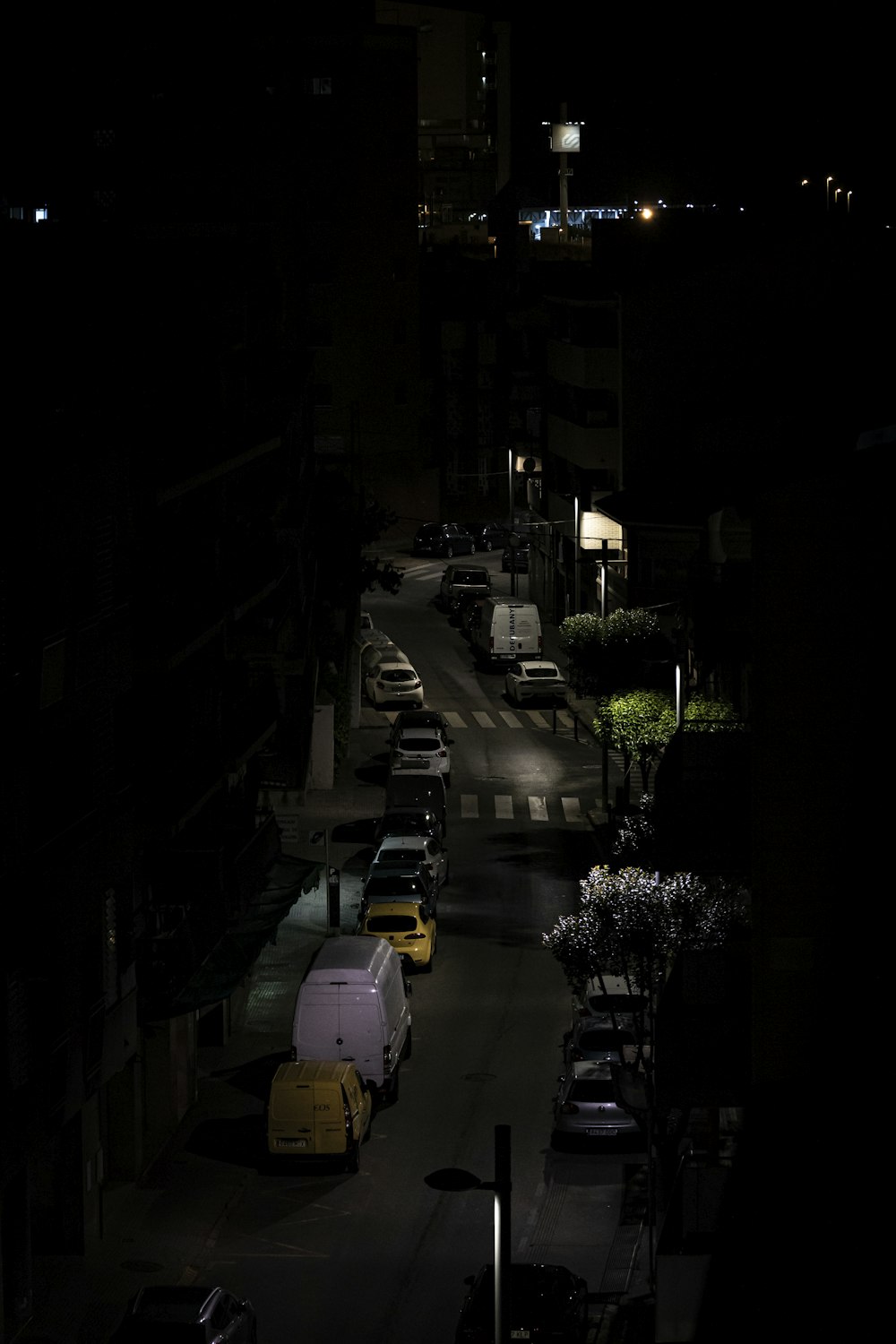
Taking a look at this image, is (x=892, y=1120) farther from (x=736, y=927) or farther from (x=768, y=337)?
(x=768, y=337)

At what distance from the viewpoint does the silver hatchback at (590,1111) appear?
108ft

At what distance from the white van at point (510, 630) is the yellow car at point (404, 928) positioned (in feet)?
104

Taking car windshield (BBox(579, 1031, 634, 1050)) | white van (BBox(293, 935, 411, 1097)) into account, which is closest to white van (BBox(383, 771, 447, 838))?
car windshield (BBox(579, 1031, 634, 1050))

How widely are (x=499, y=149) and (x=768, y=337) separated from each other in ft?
340

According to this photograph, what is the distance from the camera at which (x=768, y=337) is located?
4009 centimetres

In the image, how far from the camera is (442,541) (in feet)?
338

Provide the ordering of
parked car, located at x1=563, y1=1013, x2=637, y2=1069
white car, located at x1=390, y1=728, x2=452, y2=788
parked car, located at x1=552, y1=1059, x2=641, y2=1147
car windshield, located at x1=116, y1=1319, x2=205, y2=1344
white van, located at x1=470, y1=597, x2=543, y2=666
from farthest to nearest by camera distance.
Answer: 1. white van, located at x1=470, y1=597, x2=543, y2=666
2. white car, located at x1=390, y1=728, x2=452, y2=788
3. parked car, located at x1=563, y1=1013, x2=637, y2=1069
4. parked car, located at x1=552, y1=1059, x2=641, y2=1147
5. car windshield, located at x1=116, y1=1319, x2=205, y2=1344

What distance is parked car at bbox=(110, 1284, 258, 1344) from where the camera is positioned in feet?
77.4

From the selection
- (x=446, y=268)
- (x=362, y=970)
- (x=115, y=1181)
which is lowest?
(x=115, y=1181)

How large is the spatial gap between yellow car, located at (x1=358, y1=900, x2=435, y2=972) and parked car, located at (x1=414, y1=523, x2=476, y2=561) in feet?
196

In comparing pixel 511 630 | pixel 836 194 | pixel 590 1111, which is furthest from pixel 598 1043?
pixel 511 630

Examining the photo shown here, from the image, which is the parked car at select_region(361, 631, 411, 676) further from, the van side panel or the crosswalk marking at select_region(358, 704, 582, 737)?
the van side panel

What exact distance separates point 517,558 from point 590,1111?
199ft

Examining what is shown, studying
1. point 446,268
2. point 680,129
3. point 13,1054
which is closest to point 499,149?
point 446,268
